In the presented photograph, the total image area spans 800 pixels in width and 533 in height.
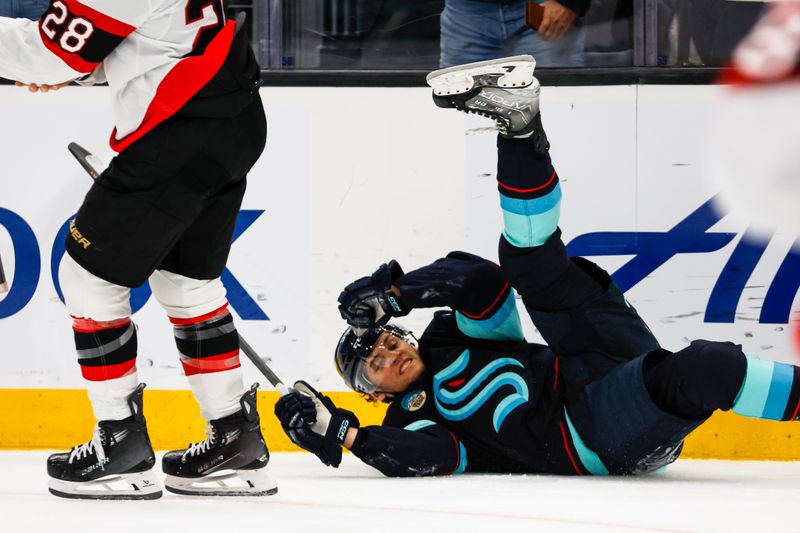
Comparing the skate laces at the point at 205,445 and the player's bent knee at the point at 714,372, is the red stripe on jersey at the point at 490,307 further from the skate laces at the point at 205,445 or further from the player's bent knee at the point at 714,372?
the skate laces at the point at 205,445

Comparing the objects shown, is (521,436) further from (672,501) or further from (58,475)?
(58,475)

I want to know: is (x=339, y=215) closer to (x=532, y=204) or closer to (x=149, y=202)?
(x=532, y=204)

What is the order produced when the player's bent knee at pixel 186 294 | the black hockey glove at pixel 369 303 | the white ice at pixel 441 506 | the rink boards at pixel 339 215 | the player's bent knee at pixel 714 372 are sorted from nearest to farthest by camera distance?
the white ice at pixel 441 506
the player's bent knee at pixel 186 294
the player's bent knee at pixel 714 372
the black hockey glove at pixel 369 303
the rink boards at pixel 339 215

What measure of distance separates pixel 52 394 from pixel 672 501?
1773mm

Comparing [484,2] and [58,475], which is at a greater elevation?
[484,2]

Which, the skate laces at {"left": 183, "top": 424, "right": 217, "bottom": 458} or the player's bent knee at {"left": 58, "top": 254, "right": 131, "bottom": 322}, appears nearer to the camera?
the player's bent knee at {"left": 58, "top": 254, "right": 131, "bottom": 322}

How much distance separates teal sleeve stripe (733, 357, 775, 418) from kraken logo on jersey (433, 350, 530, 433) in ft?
1.64

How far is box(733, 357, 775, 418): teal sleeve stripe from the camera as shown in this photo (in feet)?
8.43

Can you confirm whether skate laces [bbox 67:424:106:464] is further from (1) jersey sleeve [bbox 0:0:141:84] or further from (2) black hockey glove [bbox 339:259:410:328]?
(2) black hockey glove [bbox 339:259:410:328]

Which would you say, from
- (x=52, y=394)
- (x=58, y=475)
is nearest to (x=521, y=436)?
(x=58, y=475)

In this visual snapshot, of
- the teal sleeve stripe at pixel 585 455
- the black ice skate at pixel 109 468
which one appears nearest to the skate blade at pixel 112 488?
the black ice skate at pixel 109 468

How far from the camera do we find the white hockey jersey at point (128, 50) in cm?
210

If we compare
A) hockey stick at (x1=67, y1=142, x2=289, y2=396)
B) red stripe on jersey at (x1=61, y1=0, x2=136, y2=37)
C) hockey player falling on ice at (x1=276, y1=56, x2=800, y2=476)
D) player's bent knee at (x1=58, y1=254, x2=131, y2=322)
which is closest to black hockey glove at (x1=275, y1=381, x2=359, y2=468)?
hockey player falling on ice at (x1=276, y1=56, x2=800, y2=476)

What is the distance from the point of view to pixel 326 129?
134 inches
